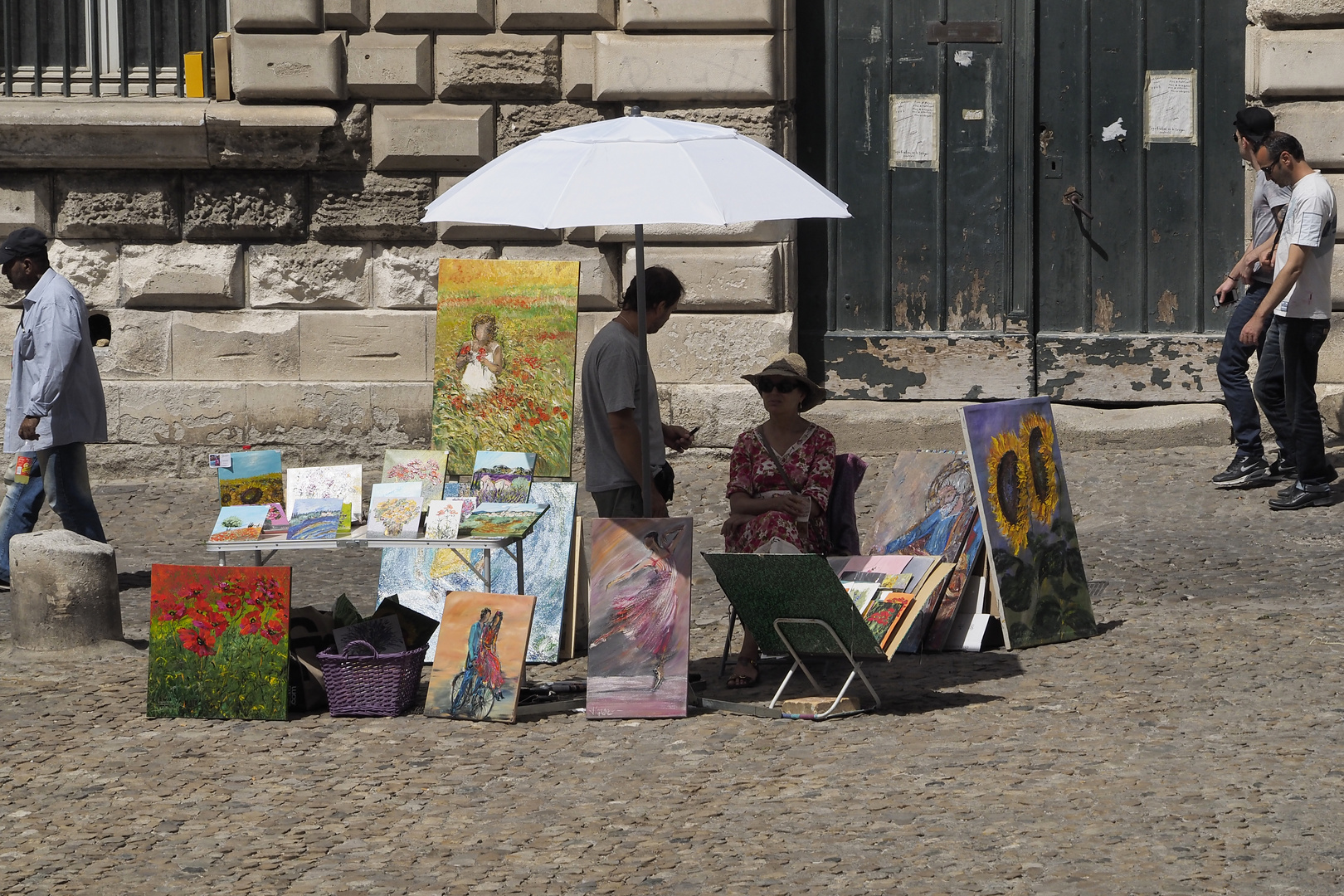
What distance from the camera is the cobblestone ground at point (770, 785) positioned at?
Result: 4.48 metres

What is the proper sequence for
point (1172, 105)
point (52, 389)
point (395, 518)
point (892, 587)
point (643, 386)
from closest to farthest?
point (643, 386)
point (395, 518)
point (892, 587)
point (52, 389)
point (1172, 105)

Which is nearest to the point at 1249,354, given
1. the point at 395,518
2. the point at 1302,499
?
the point at 1302,499

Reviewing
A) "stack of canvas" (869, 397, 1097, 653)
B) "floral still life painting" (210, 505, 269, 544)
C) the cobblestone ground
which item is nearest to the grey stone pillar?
the cobblestone ground

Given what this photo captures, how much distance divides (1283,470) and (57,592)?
20.0ft

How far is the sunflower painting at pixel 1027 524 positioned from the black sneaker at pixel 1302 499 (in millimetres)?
2021

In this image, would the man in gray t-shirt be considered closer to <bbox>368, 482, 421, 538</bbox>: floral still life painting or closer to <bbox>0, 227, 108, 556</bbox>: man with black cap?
<bbox>368, 482, 421, 538</bbox>: floral still life painting

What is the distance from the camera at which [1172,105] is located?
10148 millimetres

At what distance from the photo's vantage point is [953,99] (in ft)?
33.8

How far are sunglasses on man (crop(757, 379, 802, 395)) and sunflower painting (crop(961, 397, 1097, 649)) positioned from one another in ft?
2.31

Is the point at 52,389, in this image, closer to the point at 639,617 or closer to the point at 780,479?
the point at 639,617

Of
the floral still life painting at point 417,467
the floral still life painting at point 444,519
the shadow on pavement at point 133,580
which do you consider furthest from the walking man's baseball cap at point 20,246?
the floral still life painting at point 444,519

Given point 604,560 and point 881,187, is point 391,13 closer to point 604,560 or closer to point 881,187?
point 881,187

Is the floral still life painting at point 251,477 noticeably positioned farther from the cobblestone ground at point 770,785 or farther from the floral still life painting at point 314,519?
the cobblestone ground at point 770,785

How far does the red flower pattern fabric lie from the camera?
21.2 feet
